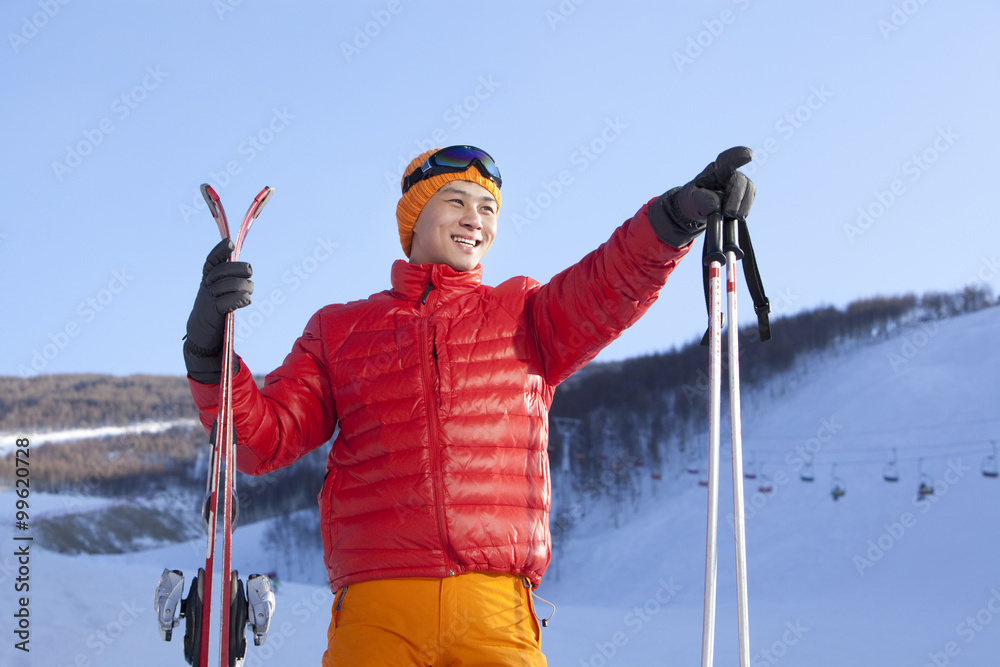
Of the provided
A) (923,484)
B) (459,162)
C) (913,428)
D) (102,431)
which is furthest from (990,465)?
(459,162)

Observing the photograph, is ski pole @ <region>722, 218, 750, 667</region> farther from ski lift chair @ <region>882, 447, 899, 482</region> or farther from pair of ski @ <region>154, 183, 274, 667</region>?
ski lift chair @ <region>882, 447, 899, 482</region>

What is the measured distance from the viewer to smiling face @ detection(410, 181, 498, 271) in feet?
8.47

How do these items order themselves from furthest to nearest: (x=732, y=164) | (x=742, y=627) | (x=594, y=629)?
(x=594, y=629), (x=732, y=164), (x=742, y=627)

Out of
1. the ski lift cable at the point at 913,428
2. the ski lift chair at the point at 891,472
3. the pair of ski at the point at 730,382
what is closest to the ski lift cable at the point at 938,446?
the ski lift cable at the point at 913,428

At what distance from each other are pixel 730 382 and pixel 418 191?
3.92 ft

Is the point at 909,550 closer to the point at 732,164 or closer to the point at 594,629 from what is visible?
the point at 594,629

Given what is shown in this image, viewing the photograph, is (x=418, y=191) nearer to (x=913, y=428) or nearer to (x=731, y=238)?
(x=731, y=238)

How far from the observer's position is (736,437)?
1950 millimetres

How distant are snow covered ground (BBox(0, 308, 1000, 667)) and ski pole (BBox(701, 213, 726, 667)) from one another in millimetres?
6267

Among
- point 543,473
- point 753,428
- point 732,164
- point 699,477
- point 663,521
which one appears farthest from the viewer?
point 753,428

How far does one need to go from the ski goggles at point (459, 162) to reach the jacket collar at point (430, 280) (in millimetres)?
325

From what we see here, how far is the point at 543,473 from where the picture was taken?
2.28 meters

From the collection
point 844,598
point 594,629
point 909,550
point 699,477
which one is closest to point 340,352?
point 594,629

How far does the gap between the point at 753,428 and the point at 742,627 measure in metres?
42.6
